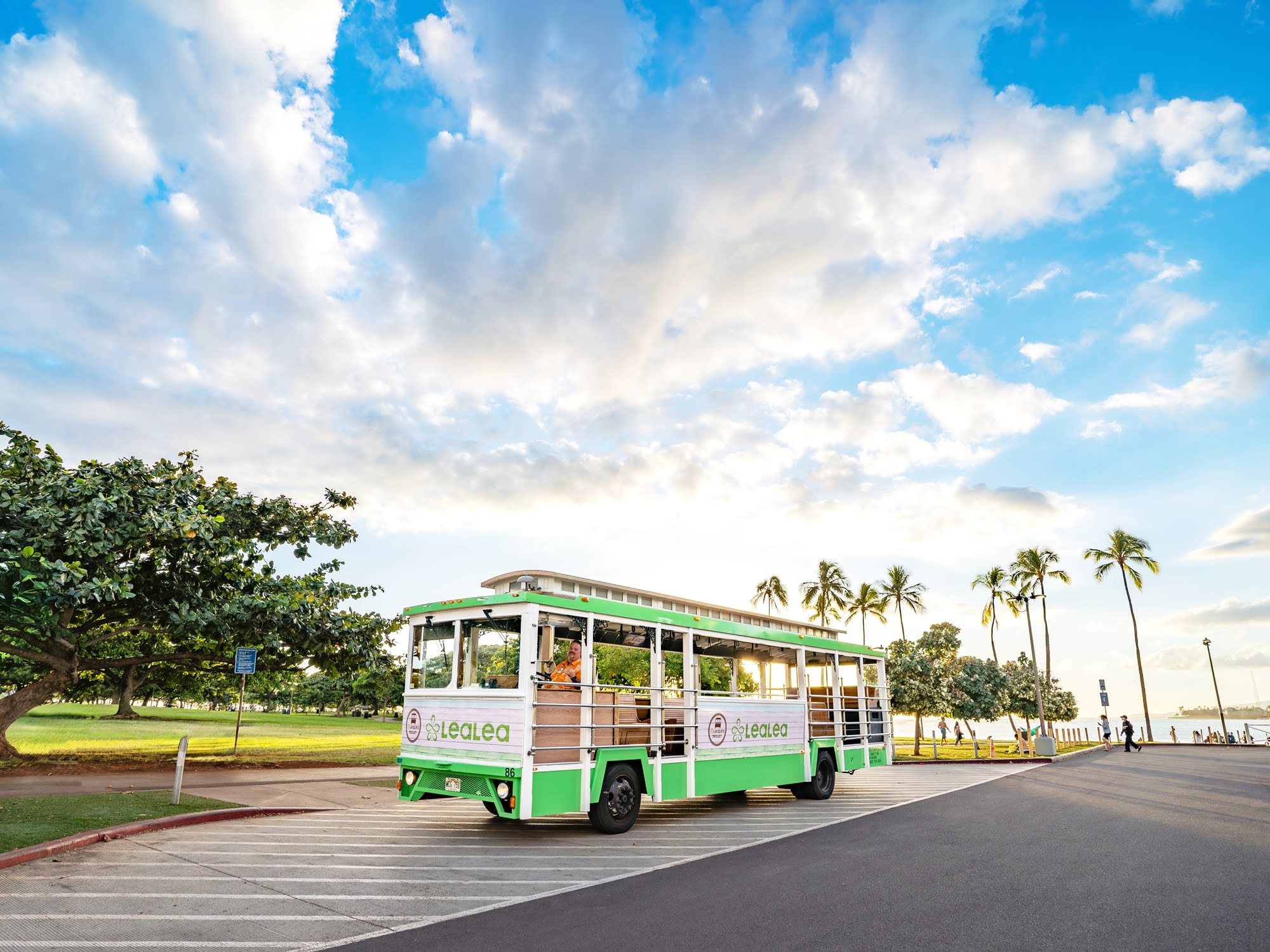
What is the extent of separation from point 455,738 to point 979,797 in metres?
11.5

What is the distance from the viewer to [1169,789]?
56.1ft

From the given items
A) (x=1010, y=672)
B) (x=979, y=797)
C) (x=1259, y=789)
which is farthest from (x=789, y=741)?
(x=1010, y=672)

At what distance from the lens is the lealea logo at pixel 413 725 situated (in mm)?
10594

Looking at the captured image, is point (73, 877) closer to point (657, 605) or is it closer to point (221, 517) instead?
point (657, 605)

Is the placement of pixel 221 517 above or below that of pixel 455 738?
above

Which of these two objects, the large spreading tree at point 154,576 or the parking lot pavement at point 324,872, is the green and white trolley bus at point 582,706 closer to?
the parking lot pavement at point 324,872

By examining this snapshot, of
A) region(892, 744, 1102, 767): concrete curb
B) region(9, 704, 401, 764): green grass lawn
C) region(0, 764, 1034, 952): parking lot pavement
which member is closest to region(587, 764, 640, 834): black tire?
region(0, 764, 1034, 952): parking lot pavement

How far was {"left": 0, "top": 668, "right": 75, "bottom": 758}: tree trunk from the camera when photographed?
55.0ft

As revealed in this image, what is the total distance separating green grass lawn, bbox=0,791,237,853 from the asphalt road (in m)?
5.73

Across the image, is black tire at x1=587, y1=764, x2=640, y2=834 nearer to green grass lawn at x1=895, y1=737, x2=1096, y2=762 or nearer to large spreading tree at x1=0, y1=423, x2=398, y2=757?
large spreading tree at x1=0, y1=423, x2=398, y2=757

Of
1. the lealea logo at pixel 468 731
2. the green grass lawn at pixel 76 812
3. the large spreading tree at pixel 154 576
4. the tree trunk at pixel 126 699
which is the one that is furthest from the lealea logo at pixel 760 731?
the tree trunk at pixel 126 699

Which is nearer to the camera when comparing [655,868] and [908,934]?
[908,934]

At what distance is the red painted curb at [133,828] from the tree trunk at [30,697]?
9083mm

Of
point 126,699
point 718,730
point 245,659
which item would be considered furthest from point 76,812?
point 126,699
